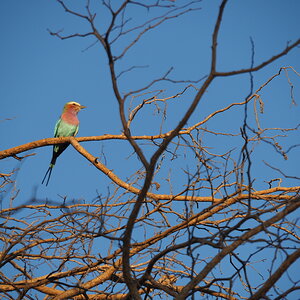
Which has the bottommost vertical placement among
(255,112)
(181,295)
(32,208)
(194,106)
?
(181,295)

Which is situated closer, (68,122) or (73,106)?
(68,122)

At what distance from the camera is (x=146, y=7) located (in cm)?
196

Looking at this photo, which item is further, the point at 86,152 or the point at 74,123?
the point at 74,123

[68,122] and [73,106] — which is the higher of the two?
[73,106]

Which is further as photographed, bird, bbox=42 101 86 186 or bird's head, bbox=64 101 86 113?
bird's head, bbox=64 101 86 113

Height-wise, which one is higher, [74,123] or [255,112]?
[74,123]

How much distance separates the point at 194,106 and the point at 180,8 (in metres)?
0.56

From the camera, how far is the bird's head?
257 inches

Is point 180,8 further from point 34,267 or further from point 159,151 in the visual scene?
point 34,267

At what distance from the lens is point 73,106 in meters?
6.57

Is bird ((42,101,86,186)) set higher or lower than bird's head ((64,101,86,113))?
lower

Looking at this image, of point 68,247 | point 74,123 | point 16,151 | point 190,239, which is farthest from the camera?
point 74,123

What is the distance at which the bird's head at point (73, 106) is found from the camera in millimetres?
6539

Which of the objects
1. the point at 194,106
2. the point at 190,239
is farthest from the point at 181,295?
the point at 194,106
